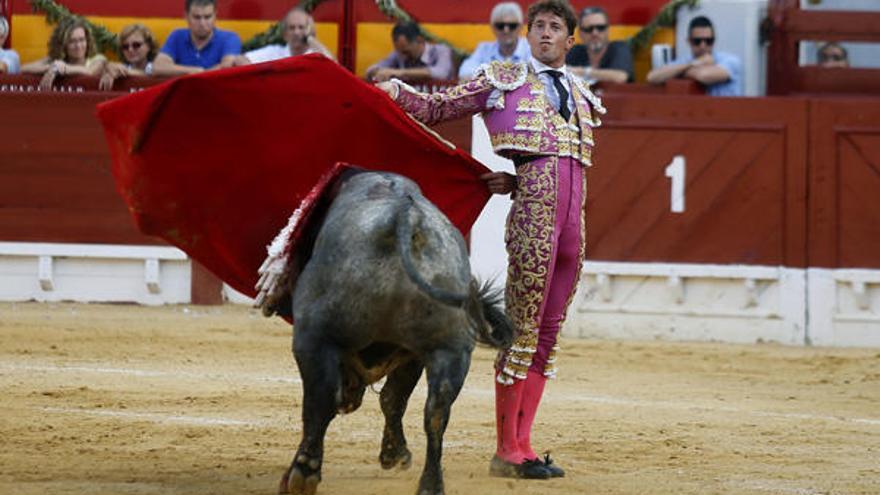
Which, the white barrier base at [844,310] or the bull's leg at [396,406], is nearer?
the bull's leg at [396,406]

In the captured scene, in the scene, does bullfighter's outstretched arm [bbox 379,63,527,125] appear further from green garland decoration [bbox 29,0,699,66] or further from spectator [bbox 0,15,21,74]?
spectator [bbox 0,15,21,74]

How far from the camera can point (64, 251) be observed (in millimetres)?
10391

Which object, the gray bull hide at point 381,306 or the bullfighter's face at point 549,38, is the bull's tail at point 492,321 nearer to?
the gray bull hide at point 381,306

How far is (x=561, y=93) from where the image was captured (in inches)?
224

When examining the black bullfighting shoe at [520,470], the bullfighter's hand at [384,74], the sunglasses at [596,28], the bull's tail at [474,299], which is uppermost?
the sunglasses at [596,28]

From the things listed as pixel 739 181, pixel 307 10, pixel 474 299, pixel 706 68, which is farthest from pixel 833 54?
pixel 474 299

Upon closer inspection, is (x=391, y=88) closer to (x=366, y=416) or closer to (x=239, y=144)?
(x=239, y=144)

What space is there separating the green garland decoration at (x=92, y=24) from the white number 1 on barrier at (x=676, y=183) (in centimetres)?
346

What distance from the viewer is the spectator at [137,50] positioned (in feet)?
34.1

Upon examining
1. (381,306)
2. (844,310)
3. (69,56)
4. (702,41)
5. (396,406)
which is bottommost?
(844,310)

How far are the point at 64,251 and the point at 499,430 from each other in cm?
523

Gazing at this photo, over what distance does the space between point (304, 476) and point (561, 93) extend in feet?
5.01

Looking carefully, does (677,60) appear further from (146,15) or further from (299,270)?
(299,270)

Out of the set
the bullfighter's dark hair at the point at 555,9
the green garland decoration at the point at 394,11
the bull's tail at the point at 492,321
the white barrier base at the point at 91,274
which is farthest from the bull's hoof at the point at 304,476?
the green garland decoration at the point at 394,11
